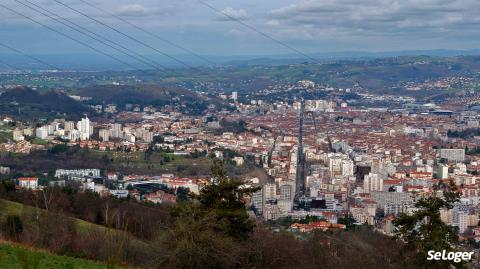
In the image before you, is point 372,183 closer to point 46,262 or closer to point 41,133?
point 41,133

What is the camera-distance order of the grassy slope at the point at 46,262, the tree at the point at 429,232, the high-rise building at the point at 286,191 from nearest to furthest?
the grassy slope at the point at 46,262, the tree at the point at 429,232, the high-rise building at the point at 286,191

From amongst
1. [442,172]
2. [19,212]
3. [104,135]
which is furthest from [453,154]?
[19,212]

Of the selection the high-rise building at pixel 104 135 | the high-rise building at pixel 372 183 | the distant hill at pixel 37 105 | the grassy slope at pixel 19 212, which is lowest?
the high-rise building at pixel 372 183

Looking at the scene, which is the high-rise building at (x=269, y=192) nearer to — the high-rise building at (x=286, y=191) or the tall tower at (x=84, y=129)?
the high-rise building at (x=286, y=191)

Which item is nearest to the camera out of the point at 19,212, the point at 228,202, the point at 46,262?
the point at 46,262

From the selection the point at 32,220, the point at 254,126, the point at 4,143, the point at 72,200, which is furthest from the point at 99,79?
the point at 32,220

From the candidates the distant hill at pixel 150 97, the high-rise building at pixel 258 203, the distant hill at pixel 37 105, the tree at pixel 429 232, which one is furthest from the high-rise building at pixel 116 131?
the tree at pixel 429 232
